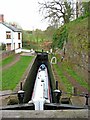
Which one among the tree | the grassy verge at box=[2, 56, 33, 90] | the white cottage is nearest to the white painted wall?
the white cottage

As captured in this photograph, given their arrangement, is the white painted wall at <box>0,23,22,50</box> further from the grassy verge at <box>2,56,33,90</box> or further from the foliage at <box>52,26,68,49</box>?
the grassy verge at <box>2,56,33,90</box>

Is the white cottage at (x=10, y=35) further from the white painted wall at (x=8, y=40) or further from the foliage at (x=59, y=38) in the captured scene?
the foliage at (x=59, y=38)

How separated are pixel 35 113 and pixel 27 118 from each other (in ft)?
0.25

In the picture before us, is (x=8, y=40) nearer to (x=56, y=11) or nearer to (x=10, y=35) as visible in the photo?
(x=10, y=35)

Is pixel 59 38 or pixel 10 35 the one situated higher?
pixel 10 35

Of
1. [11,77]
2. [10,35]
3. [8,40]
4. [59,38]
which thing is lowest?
A: [11,77]

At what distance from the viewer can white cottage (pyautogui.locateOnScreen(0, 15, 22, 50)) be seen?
1879 cm

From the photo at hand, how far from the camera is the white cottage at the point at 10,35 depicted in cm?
1879

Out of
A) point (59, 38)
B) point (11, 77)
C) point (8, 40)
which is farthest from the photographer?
point (8, 40)

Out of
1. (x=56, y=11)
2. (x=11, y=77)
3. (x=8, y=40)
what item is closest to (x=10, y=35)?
(x=8, y=40)

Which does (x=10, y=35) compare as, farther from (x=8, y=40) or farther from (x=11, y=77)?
(x=11, y=77)

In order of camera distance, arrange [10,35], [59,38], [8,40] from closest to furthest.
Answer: [59,38]
[8,40]
[10,35]

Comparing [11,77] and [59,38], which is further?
[59,38]

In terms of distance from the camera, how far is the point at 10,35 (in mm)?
19750
